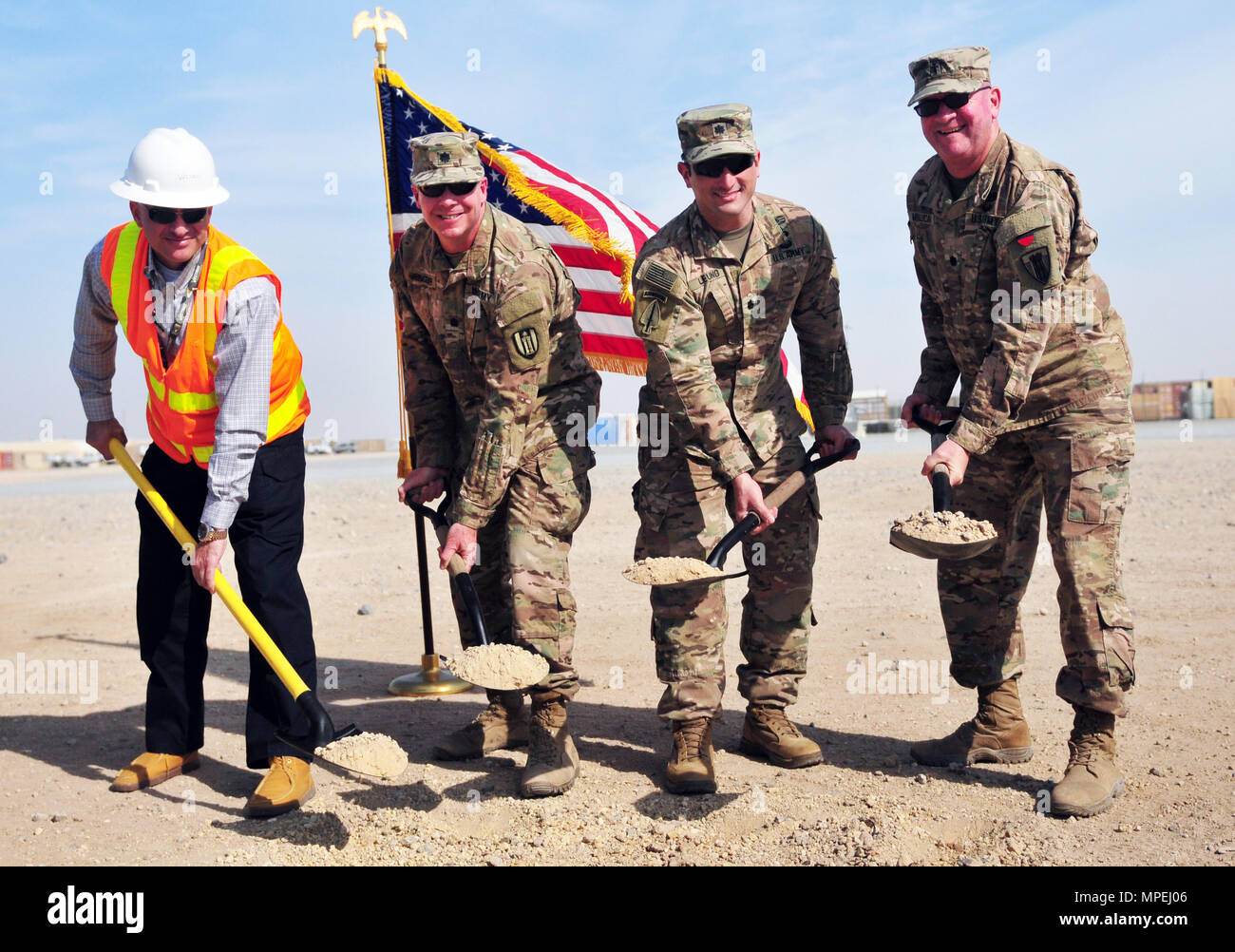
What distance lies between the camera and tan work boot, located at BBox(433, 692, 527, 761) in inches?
189

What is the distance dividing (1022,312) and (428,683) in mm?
Result: 3761

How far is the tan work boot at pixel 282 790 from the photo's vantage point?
4129 mm

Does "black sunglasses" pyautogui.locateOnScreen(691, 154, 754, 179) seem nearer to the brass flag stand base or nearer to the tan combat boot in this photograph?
the tan combat boot

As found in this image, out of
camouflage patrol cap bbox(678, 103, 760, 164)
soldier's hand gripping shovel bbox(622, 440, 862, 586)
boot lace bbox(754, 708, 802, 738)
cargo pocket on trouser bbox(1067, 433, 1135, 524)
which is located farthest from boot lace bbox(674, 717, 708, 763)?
camouflage patrol cap bbox(678, 103, 760, 164)

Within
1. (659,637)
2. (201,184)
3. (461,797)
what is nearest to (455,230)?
(201,184)

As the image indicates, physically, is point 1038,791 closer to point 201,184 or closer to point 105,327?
point 201,184

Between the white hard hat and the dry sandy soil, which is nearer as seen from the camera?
the dry sandy soil

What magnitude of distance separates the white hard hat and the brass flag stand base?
9.73ft

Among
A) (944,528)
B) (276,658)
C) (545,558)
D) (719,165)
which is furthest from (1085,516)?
(276,658)

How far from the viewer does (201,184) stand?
4098 mm

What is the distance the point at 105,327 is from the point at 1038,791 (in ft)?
13.6

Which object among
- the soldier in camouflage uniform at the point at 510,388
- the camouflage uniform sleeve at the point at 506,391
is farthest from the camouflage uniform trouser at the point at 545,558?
the camouflage uniform sleeve at the point at 506,391

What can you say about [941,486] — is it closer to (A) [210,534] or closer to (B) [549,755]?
(B) [549,755]

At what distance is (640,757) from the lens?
189 inches
